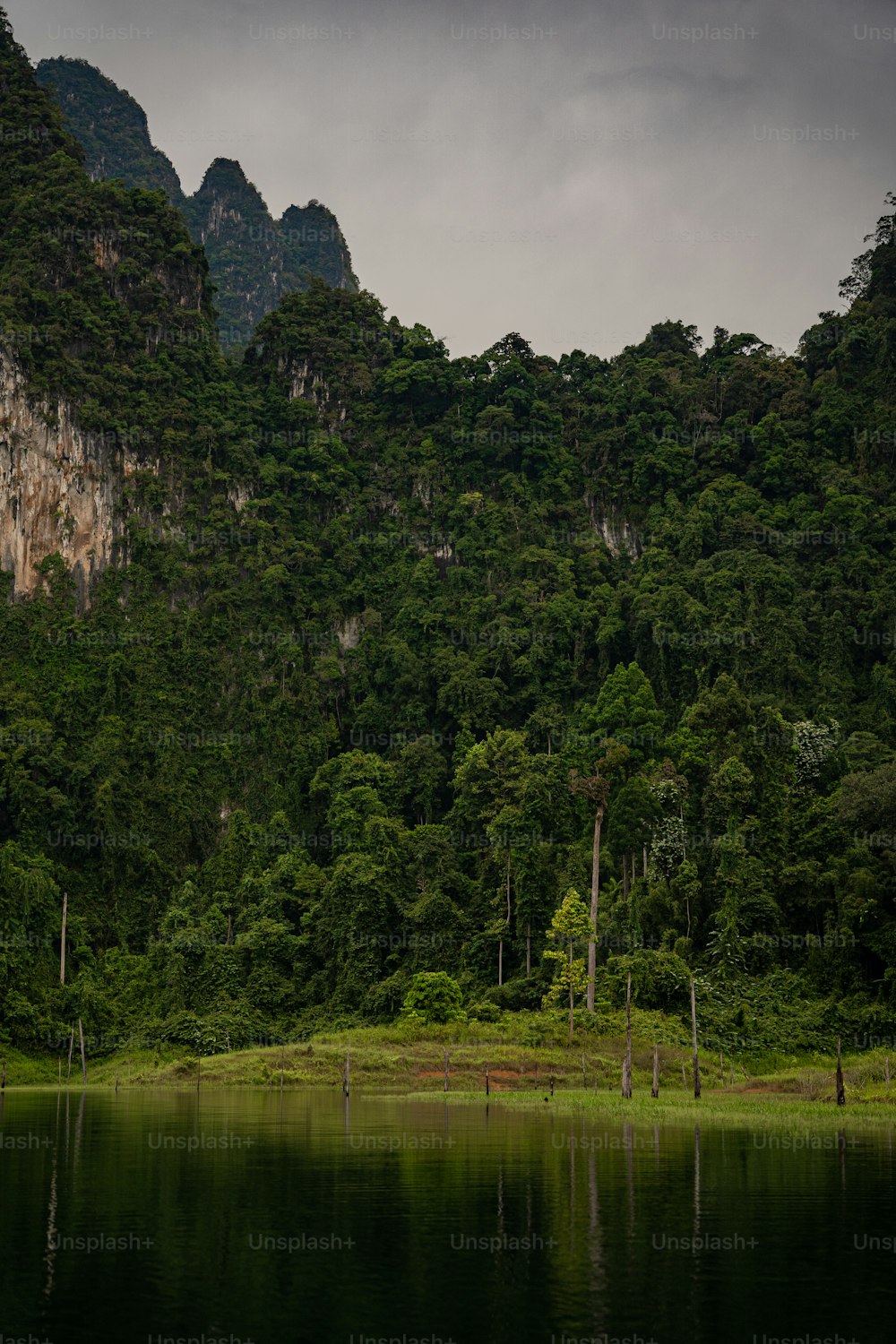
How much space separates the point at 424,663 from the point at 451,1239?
235 ft

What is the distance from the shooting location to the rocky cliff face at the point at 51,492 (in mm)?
88375

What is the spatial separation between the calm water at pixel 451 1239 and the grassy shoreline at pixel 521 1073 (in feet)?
19.2

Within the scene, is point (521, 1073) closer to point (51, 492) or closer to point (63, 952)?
point (63, 952)

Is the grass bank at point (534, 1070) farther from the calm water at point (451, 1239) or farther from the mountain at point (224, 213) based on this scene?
the mountain at point (224, 213)

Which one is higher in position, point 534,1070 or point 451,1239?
point 451,1239

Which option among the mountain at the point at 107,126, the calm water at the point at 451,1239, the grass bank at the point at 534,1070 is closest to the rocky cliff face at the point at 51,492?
the grass bank at the point at 534,1070

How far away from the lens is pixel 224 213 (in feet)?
574

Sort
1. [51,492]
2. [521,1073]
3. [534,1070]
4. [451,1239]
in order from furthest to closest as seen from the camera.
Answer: [51,492], [521,1073], [534,1070], [451,1239]

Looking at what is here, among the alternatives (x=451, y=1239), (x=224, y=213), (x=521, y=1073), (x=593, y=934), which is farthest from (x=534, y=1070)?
(x=224, y=213)

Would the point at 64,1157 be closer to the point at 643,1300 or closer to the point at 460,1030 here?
→ the point at 643,1300

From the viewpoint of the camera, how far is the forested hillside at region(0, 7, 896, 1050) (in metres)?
62.4

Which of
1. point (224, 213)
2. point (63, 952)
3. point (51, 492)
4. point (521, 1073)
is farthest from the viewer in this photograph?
point (224, 213)

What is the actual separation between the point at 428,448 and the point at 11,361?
1238 inches

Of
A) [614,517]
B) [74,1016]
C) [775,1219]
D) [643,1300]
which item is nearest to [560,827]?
[74,1016]
